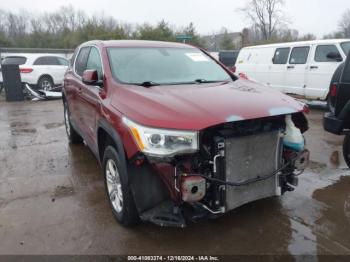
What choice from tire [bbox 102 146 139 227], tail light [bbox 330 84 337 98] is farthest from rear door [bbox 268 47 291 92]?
tire [bbox 102 146 139 227]

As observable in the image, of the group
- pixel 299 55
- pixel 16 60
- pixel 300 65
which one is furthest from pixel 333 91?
pixel 16 60

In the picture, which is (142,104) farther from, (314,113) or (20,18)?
(20,18)

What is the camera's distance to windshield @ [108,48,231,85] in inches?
155

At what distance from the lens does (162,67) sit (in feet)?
13.6

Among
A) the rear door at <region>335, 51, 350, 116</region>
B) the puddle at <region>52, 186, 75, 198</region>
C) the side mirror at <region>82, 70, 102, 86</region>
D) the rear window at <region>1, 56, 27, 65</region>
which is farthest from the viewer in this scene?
the rear window at <region>1, 56, 27, 65</region>

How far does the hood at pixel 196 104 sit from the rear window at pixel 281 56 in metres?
7.67

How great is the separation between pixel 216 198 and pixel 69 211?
5.75 ft

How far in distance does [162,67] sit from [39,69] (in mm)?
11605

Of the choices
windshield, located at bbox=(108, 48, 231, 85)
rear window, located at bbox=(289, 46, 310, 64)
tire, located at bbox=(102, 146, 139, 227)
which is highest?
windshield, located at bbox=(108, 48, 231, 85)

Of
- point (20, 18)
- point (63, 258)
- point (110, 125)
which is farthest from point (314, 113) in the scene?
point (20, 18)

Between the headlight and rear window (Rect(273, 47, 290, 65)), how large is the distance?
8.91 metres

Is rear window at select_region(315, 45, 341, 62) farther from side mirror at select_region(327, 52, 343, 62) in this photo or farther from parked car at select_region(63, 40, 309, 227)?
parked car at select_region(63, 40, 309, 227)

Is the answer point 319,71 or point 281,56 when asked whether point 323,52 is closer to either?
point 319,71

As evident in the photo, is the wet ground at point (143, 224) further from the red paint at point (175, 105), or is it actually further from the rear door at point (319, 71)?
the rear door at point (319, 71)
